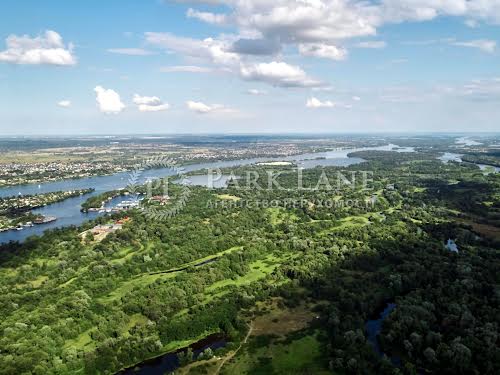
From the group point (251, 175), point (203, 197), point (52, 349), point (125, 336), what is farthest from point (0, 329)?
point (251, 175)

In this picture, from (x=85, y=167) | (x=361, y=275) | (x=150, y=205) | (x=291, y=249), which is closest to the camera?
(x=361, y=275)

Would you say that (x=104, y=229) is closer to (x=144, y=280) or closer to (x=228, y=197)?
(x=144, y=280)

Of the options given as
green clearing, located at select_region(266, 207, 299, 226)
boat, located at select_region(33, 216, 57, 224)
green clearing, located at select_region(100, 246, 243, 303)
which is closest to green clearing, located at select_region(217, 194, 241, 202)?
green clearing, located at select_region(266, 207, 299, 226)

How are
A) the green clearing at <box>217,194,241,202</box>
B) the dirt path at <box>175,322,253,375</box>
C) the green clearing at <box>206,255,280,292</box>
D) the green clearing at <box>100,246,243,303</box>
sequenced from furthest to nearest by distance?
the green clearing at <box>217,194,241,202</box>, the green clearing at <box>206,255,280,292</box>, the green clearing at <box>100,246,243,303</box>, the dirt path at <box>175,322,253,375</box>

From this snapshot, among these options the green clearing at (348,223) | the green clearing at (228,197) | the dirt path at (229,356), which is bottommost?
the dirt path at (229,356)

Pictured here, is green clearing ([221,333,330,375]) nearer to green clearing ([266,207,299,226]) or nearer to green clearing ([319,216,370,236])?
green clearing ([319,216,370,236])

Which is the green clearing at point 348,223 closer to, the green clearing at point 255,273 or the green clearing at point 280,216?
the green clearing at point 280,216

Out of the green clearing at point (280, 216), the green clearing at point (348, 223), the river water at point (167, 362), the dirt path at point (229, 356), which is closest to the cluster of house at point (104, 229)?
the green clearing at point (280, 216)

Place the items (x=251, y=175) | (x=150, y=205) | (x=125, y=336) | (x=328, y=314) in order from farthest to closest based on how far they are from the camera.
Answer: (x=251, y=175) < (x=150, y=205) < (x=328, y=314) < (x=125, y=336)

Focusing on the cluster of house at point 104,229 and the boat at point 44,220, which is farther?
the boat at point 44,220

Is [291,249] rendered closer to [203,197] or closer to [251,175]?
[203,197]

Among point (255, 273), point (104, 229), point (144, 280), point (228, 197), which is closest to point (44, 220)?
point (104, 229)
